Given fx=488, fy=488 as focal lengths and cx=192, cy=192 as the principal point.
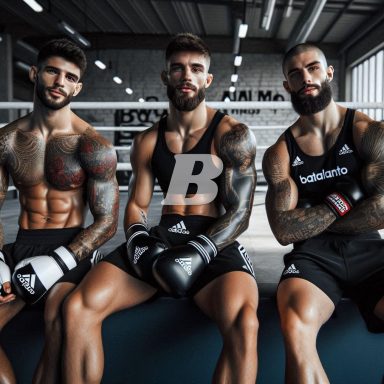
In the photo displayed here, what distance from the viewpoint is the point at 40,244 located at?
1947mm

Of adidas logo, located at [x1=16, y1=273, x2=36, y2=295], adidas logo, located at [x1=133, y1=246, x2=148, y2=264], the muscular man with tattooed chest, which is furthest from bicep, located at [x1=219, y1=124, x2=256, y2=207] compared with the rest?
adidas logo, located at [x1=16, y1=273, x2=36, y2=295]

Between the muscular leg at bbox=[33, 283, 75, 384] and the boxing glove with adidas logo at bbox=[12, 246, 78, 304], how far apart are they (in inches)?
2.2

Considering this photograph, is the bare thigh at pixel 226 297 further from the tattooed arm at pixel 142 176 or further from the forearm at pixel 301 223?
the tattooed arm at pixel 142 176

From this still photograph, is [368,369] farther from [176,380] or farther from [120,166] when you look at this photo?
[120,166]

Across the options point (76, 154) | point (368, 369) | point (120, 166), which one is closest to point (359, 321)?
point (368, 369)

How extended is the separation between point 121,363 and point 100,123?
11326mm

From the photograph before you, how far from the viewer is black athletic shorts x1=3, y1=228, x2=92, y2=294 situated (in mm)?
1890

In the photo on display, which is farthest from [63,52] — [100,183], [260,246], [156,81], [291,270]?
[156,81]

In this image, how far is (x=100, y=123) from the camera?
1272cm

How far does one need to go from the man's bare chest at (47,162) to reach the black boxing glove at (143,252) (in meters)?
0.39

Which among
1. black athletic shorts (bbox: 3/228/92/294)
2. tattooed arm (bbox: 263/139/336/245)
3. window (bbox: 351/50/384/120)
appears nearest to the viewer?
tattooed arm (bbox: 263/139/336/245)

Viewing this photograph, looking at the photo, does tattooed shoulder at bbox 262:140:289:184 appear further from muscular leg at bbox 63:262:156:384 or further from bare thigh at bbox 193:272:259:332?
muscular leg at bbox 63:262:156:384

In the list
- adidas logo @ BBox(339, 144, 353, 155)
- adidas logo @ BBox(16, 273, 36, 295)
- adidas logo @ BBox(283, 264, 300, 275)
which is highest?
adidas logo @ BBox(339, 144, 353, 155)

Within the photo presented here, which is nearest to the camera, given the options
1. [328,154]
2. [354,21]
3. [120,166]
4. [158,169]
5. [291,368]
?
[291,368]
